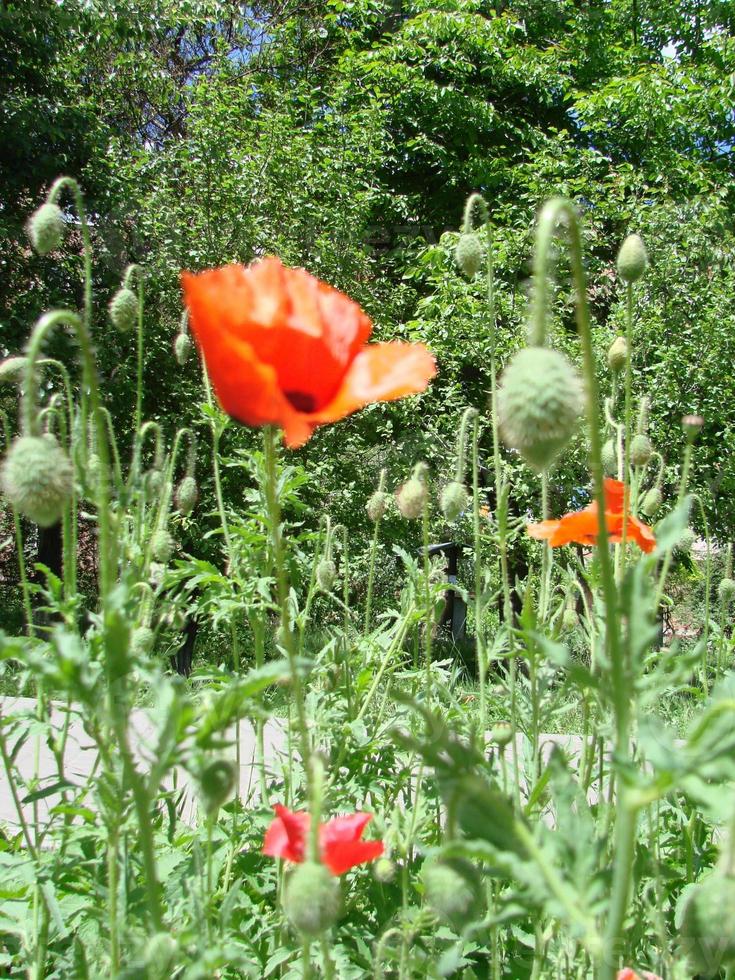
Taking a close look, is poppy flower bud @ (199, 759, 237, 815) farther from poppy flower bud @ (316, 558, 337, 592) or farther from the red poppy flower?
poppy flower bud @ (316, 558, 337, 592)

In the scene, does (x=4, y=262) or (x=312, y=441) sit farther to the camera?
(x=4, y=262)

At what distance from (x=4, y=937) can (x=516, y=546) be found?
6.05 m

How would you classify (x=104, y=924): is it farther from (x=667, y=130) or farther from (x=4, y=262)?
(x=667, y=130)

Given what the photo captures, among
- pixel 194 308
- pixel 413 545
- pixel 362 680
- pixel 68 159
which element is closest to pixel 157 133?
pixel 68 159

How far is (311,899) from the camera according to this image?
2.46ft

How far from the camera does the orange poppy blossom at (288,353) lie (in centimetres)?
76

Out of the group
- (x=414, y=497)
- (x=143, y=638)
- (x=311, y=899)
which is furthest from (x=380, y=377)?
(x=414, y=497)

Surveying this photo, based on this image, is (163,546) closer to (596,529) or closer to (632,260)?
(596,529)

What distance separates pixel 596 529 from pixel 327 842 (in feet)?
1.98

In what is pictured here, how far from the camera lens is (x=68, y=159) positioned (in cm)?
731

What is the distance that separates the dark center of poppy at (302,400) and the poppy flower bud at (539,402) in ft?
0.74

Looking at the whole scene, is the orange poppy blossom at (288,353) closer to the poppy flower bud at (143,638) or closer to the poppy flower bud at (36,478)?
the poppy flower bud at (36,478)

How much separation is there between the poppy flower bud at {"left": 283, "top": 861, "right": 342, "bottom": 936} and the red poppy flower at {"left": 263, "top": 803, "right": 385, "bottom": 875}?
17cm

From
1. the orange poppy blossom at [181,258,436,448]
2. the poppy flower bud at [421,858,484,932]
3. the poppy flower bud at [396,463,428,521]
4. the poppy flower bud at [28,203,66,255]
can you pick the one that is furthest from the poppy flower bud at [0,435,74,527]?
the poppy flower bud at [396,463,428,521]
